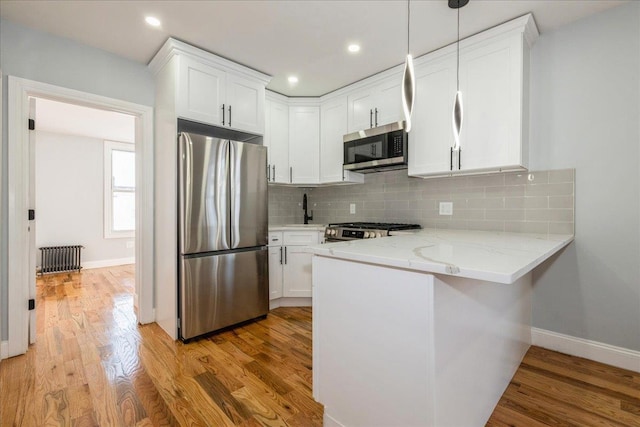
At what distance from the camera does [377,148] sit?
2822mm

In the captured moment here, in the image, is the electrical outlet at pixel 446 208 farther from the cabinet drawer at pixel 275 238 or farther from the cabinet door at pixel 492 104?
the cabinet drawer at pixel 275 238

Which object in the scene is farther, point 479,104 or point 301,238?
point 301,238

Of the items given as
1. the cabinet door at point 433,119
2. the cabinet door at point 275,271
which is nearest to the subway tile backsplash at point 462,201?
the cabinet door at point 433,119

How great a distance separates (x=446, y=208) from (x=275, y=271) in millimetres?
1867

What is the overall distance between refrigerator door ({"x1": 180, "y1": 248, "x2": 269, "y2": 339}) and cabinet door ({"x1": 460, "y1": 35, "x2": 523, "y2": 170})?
2080mm

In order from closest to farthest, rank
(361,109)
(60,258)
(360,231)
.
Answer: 1. (360,231)
2. (361,109)
3. (60,258)

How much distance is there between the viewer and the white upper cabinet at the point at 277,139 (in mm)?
3422

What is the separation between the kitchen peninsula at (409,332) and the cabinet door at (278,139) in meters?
2.18

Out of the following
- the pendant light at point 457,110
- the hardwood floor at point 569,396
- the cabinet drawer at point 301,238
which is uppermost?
the pendant light at point 457,110

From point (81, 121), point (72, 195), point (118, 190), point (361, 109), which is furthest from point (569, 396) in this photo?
point (72, 195)

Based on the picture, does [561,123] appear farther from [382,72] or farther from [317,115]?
[317,115]

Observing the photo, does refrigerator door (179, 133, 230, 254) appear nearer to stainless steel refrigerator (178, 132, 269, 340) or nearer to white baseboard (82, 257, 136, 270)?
stainless steel refrigerator (178, 132, 269, 340)

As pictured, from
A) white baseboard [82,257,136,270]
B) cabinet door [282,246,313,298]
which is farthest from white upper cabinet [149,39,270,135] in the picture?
white baseboard [82,257,136,270]

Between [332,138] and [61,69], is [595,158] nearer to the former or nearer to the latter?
[332,138]
